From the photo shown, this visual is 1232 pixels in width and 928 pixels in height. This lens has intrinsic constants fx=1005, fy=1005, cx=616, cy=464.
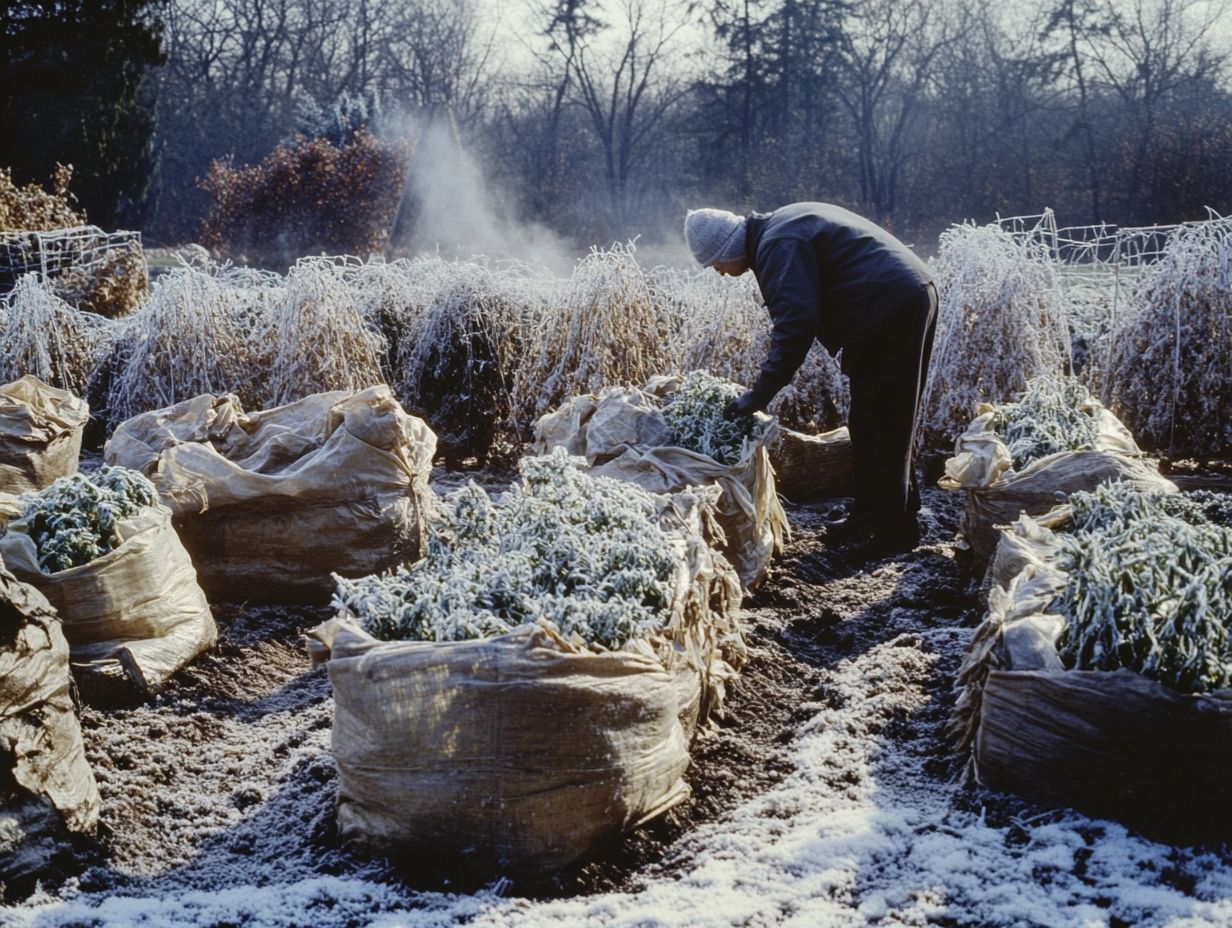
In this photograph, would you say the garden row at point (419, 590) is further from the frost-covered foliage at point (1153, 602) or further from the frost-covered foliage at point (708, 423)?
the frost-covered foliage at point (1153, 602)

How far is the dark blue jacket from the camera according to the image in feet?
13.3

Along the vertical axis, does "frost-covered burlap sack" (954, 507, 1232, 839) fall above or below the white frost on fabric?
above

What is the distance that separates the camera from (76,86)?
1867 cm

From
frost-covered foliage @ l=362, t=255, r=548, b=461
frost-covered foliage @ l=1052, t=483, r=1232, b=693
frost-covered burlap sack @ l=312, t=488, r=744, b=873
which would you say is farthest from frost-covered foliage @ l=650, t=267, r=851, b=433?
frost-covered burlap sack @ l=312, t=488, r=744, b=873

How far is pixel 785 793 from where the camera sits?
248 cm

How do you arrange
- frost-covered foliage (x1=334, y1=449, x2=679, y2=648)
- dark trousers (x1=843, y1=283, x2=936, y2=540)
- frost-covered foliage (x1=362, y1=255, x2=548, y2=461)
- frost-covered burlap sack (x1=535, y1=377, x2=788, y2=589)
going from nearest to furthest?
frost-covered foliage (x1=334, y1=449, x2=679, y2=648)
frost-covered burlap sack (x1=535, y1=377, x2=788, y2=589)
dark trousers (x1=843, y1=283, x2=936, y2=540)
frost-covered foliage (x1=362, y1=255, x2=548, y2=461)

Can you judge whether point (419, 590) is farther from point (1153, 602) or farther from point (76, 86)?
point (76, 86)

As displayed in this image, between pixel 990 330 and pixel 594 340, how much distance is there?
2367mm

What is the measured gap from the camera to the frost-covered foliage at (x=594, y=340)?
6094 mm

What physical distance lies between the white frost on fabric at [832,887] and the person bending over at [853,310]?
2080mm

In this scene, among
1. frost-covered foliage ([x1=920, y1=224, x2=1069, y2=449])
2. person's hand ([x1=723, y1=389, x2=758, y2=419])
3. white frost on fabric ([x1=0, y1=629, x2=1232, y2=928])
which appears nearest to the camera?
white frost on fabric ([x1=0, y1=629, x2=1232, y2=928])

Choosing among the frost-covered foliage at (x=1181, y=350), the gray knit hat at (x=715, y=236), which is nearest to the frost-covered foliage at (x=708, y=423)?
the gray knit hat at (x=715, y=236)

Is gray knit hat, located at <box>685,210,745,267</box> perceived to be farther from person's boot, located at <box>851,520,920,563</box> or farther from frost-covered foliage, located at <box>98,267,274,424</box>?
frost-covered foliage, located at <box>98,267,274,424</box>

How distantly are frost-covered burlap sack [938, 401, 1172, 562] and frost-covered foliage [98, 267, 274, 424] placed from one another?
4127mm
